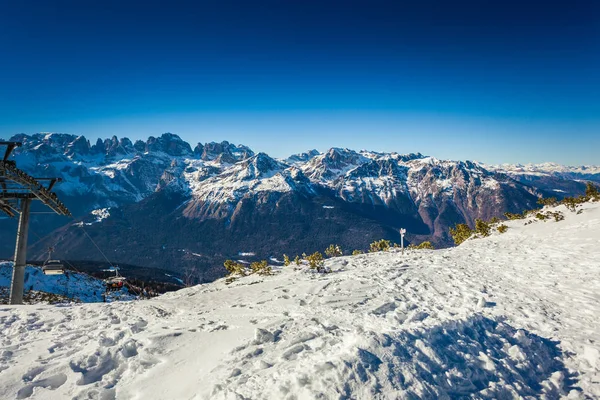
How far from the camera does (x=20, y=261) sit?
20.5 m

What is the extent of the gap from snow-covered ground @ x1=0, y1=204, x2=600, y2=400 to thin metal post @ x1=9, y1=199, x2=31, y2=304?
730 cm

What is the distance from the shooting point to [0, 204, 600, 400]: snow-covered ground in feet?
25.7

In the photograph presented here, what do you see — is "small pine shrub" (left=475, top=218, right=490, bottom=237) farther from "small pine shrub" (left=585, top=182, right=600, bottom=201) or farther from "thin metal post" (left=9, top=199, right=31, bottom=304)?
"thin metal post" (left=9, top=199, right=31, bottom=304)

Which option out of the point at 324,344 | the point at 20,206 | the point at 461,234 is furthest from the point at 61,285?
the point at 324,344

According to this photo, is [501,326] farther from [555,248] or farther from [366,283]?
[555,248]

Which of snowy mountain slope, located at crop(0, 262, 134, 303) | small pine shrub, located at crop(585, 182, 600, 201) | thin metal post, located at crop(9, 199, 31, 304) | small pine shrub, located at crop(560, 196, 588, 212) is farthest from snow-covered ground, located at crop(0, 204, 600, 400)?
snowy mountain slope, located at crop(0, 262, 134, 303)

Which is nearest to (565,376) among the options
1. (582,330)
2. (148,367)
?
(582,330)

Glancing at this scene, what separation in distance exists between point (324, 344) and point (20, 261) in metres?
22.0

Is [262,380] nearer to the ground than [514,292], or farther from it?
farther from it

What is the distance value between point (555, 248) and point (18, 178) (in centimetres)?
3829

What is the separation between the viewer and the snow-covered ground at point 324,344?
784 cm

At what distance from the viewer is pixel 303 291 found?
56.1 ft

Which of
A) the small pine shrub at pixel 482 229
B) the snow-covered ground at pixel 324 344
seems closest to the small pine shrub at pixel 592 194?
the small pine shrub at pixel 482 229

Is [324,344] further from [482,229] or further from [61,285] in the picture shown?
[61,285]
